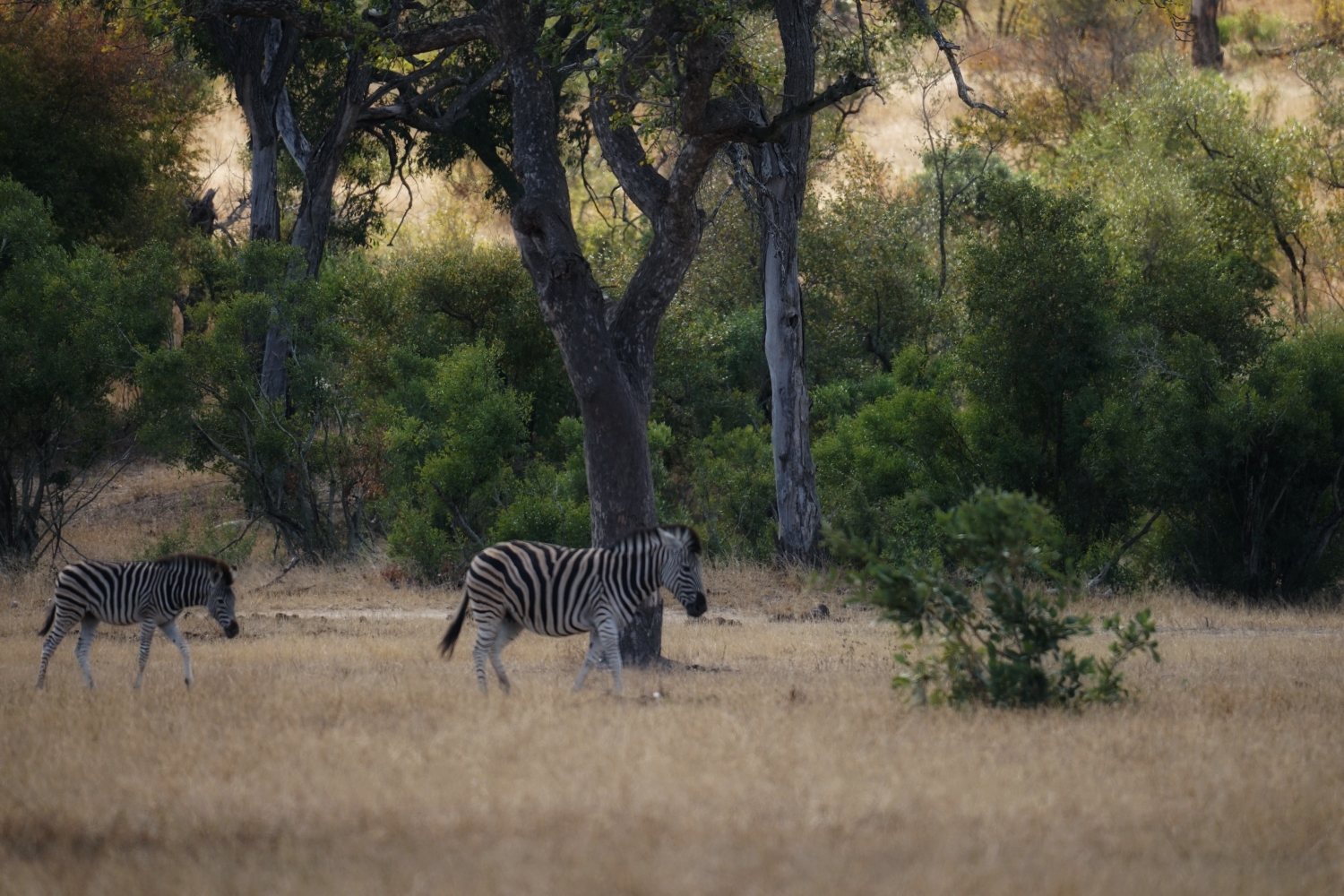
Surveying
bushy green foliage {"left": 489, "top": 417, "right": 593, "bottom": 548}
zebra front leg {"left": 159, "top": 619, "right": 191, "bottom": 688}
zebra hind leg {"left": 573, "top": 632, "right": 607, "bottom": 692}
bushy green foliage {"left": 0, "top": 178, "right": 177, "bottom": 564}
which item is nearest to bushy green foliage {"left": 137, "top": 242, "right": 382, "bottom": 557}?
bushy green foliage {"left": 0, "top": 178, "right": 177, "bottom": 564}

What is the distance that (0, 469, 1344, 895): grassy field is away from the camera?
5578mm

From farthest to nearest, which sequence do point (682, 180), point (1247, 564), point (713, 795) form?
1. point (1247, 564)
2. point (682, 180)
3. point (713, 795)

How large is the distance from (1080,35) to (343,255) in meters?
29.1

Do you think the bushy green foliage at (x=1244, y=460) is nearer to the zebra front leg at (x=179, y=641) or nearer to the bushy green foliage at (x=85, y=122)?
the zebra front leg at (x=179, y=641)

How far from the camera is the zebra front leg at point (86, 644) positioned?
35.4 feet

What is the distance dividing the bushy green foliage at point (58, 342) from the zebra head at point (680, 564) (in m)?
12.8

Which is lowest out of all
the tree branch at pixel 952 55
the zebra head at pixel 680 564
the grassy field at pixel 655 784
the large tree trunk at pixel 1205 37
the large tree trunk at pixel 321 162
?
the grassy field at pixel 655 784

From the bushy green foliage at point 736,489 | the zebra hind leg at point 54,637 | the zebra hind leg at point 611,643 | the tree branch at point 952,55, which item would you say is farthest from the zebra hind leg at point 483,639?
the bushy green foliage at point 736,489

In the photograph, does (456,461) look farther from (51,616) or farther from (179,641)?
(179,641)

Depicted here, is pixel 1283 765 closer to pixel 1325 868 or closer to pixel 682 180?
pixel 1325 868

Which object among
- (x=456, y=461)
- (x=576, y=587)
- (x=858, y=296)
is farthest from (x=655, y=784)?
(x=858, y=296)

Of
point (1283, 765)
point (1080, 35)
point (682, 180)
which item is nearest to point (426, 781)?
point (1283, 765)

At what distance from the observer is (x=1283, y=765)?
757 cm

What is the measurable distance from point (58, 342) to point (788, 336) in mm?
11654
